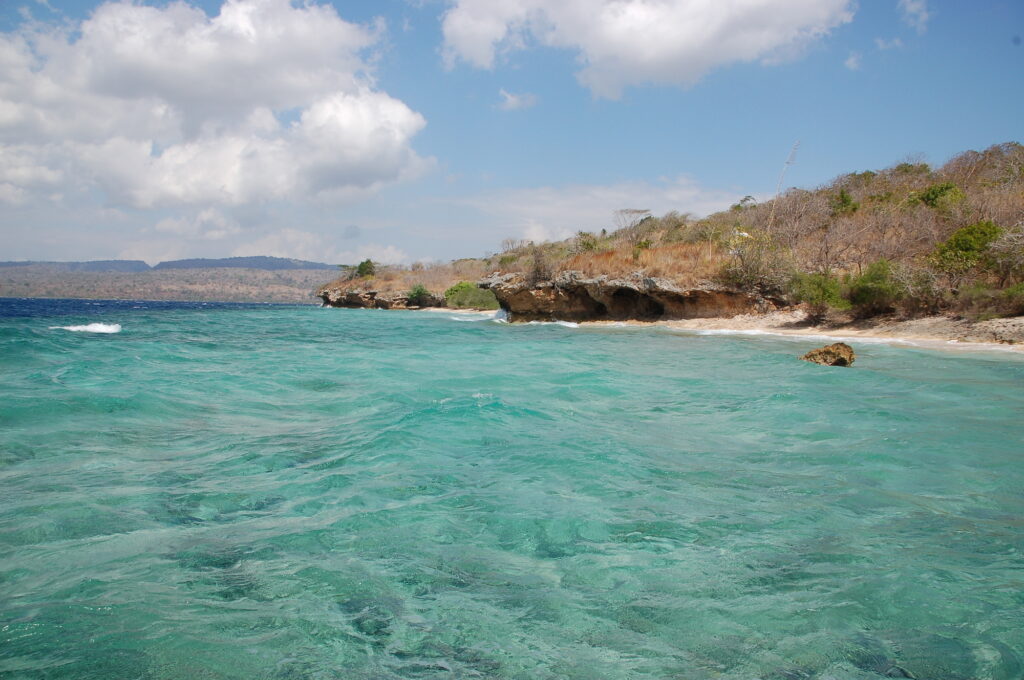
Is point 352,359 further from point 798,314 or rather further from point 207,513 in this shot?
point 798,314

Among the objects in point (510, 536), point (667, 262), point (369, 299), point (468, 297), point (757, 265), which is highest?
point (667, 262)

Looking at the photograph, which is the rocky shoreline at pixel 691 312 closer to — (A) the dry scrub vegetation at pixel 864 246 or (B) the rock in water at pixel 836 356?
(A) the dry scrub vegetation at pixel 864 246

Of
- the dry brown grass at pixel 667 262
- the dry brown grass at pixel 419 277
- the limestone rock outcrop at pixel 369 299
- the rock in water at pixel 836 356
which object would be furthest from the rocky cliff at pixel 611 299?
the dry brown grass at pixel 419 277

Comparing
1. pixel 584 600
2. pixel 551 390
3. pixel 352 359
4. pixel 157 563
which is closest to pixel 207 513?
pixel 157 563

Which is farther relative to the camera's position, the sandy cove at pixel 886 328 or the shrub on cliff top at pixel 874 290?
the shrub on cliff top at pixel 874 290

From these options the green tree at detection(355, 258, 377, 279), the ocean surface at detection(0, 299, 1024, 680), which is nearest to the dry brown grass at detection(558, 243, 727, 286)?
the ocean surface at detection(0, 299, 1024, 680)

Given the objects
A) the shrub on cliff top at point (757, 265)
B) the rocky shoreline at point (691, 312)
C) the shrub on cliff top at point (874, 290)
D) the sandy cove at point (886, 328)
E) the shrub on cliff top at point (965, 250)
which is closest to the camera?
the sandy cove at point (886, 328)

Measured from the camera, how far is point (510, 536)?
3.70m

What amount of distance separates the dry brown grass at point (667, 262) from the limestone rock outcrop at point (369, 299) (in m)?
28.3

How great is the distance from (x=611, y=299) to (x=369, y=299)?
39712 mm

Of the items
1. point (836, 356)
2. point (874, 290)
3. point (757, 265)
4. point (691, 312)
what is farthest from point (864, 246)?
point (836, 356)

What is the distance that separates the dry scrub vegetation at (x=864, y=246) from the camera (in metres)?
16.4

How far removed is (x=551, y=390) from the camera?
9.17m

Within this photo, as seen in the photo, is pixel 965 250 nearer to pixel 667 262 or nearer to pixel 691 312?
pixel 691 312
